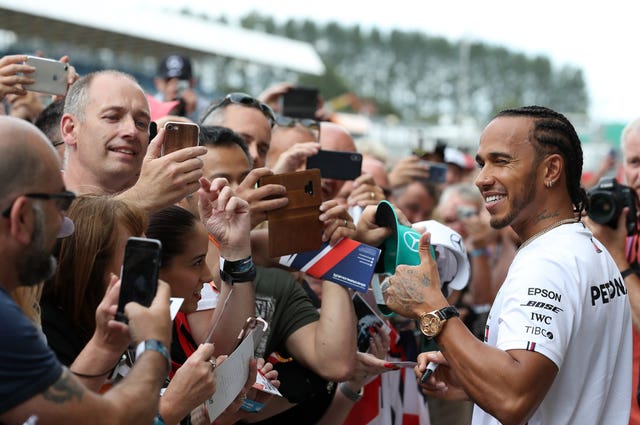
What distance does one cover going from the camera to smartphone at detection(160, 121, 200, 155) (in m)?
3.11

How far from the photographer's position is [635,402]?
4.28m

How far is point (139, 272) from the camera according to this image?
2.33 m

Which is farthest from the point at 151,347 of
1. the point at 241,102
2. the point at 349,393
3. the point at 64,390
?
the point at 241,102

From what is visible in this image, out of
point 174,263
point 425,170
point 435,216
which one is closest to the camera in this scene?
point 174,263

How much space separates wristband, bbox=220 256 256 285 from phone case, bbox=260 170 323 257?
0.12 meters

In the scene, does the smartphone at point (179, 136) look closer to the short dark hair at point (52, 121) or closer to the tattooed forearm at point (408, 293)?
the tattooed forearm at point (408, 293)

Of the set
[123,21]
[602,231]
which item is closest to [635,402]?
[602,231]

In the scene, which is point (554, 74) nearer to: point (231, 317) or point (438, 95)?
point (438, 95)

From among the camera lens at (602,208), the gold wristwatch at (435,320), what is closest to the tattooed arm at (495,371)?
the gold wristwatch at (435,320)

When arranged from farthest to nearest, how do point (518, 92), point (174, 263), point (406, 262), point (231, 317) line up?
point (518, 92)
point (406, 262)
point (231, 317)
point (174, 263)

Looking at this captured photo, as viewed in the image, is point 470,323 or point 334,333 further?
point 470,323

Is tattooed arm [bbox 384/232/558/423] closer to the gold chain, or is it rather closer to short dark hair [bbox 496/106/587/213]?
the gold chain

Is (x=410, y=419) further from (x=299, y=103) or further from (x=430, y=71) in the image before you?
(x=430, y=71)

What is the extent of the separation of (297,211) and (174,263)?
0.63 m
